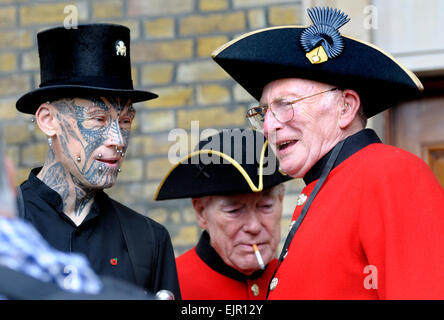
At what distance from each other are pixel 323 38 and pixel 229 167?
37.6 inches

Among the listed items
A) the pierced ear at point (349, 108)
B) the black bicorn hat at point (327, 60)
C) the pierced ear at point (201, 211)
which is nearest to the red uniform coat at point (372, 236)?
the pierced ear at point (349, 108)

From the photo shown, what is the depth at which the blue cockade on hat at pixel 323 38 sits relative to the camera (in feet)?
9.12

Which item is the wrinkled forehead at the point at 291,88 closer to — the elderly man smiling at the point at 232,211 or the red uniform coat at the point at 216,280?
the elderly man smiling at the point at 232,211

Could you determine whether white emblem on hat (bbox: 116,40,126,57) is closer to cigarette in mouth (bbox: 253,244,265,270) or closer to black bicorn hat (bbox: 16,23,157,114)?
black bicorn hat (bbox: 16,23,157,114)

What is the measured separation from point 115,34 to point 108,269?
925 millimetres

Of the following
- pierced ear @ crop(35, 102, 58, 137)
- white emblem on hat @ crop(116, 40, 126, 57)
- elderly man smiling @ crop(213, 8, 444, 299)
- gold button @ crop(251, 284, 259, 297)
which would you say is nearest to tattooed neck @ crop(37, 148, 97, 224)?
pierced ear @ crop(35, 102, 58, 137)

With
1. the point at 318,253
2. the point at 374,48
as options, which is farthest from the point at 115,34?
the point at 318,253

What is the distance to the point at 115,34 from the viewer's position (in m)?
3.09

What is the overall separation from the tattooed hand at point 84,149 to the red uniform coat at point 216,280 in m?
0.94

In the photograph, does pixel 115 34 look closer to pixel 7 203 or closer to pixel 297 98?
pixel 297 98

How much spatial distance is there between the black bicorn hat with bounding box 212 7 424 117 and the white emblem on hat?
15.8 inches

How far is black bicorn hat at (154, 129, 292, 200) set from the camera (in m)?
3.53

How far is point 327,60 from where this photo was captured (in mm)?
2771

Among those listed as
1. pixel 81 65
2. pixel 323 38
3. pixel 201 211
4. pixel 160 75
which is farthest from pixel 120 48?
pixel 160 75
